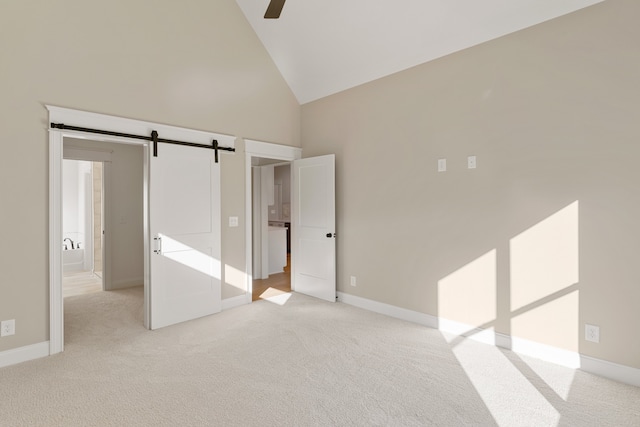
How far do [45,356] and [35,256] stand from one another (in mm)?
914

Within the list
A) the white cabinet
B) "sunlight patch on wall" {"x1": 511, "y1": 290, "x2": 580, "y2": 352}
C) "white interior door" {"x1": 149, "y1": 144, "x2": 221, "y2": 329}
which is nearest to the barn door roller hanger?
"white interior door" {"x1": 149, "y1": 144, "x2": 221, "y2": 329}

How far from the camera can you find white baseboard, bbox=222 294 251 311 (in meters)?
4.36

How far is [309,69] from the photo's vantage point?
4656mm

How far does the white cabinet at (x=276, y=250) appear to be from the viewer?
6625mm

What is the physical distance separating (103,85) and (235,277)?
105 inches

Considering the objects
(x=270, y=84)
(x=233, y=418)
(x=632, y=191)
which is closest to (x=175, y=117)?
(x=270, y=84)

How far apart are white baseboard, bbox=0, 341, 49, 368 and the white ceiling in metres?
4.34

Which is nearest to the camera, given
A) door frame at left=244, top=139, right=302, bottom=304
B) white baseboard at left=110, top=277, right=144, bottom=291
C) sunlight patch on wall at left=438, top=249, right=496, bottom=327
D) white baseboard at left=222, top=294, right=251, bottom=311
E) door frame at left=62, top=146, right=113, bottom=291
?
sunlight patch on wall at left=438, top=249, right=496, bottom=327

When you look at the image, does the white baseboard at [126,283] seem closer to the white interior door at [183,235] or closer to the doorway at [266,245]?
the doorway at [266,245]

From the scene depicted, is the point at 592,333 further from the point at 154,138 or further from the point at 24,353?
the point at 24,353

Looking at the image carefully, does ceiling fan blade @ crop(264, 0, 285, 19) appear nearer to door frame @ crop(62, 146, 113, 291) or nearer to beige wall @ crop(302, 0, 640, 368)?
beige wall @ crop(302, 0, 640, 368)

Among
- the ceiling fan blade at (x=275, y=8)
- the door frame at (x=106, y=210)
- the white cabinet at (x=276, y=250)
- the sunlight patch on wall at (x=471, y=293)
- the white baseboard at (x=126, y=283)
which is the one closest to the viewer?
the ceiling fan blade at (x=275, y=8)

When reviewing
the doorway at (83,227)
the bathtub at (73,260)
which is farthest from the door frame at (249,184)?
the bathtub at (73,260)

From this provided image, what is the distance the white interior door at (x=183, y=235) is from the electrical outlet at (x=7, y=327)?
3.64 ft
